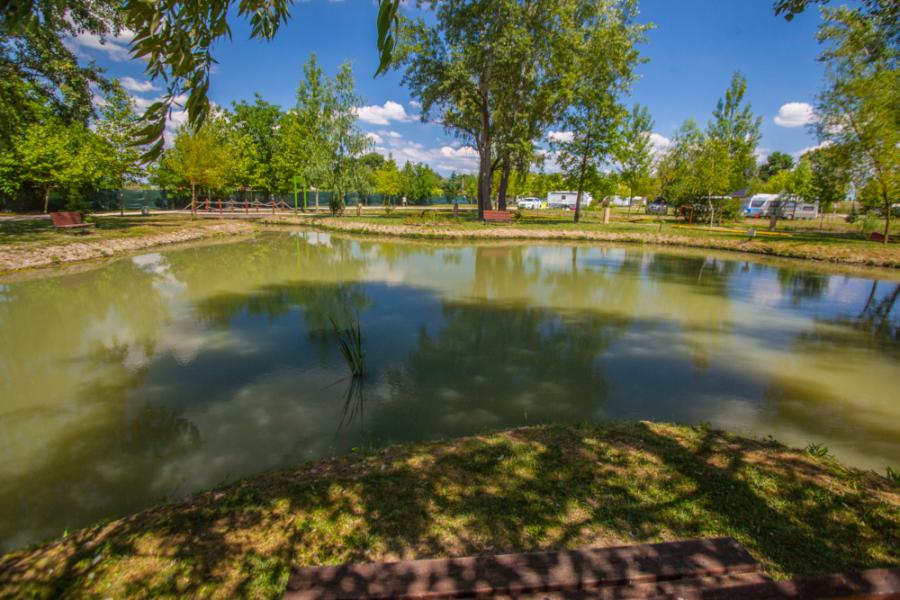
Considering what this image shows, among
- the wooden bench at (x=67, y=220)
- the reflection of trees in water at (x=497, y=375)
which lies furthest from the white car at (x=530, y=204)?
the reflection of trees in water at (x=497, y=375)

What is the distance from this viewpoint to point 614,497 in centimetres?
307

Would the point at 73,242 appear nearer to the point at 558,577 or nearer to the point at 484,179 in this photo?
the point at 558,577

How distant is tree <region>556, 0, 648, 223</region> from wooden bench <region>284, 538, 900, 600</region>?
29.9 metres

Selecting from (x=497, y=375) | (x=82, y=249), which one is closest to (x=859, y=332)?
(x=497, y=375)

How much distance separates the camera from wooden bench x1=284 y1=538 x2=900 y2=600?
1.67m

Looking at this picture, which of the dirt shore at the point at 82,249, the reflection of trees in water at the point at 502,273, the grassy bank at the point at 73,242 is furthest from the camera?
the grassy bank at the point at 73,242

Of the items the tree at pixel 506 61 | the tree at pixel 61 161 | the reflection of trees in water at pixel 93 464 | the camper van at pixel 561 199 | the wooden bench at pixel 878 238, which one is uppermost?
the tree at pixel 506 61

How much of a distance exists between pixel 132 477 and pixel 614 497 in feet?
13.5

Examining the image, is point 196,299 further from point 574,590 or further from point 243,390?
point 574,590

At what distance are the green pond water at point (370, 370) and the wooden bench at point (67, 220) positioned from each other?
7.50 m

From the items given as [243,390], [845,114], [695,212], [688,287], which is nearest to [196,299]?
[243,390]

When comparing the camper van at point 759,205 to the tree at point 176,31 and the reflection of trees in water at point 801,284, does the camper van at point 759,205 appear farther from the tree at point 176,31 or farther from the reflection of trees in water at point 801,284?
the tree at point 176,31

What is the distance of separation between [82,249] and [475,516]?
18462 mm

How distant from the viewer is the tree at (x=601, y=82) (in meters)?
26.8
